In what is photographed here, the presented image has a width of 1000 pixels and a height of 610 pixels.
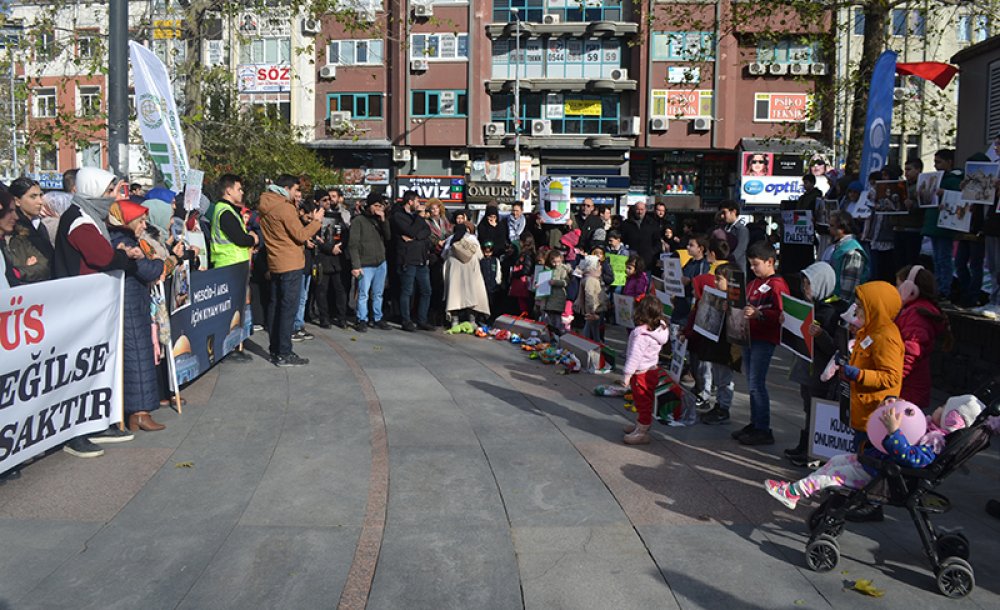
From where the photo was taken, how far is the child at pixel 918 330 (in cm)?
623

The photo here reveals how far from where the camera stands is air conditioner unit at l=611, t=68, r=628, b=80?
151ft

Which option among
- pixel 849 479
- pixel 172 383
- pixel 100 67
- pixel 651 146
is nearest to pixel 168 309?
pixel 172 383

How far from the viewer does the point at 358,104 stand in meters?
47.6

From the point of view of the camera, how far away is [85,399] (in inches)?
283

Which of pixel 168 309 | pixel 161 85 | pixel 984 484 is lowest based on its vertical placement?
pixel 984 484

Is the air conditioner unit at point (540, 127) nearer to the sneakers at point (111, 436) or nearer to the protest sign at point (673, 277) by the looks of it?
the protest sign at point (673, 277)

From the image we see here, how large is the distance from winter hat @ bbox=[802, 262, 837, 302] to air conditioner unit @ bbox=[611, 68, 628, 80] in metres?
39.8

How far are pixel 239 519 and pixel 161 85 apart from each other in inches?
259

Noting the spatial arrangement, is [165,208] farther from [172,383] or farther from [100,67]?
[100,67]

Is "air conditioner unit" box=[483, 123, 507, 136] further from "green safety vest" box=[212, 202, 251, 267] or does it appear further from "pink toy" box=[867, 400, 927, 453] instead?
"pink toy" box=[867, 400, 927, 453]

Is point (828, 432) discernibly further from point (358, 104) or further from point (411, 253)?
point (358, 104)

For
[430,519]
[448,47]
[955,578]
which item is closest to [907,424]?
[955,578]

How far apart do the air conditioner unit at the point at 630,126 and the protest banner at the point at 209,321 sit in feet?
120

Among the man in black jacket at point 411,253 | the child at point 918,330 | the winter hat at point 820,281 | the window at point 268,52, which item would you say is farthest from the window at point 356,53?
the child at point 918,330
